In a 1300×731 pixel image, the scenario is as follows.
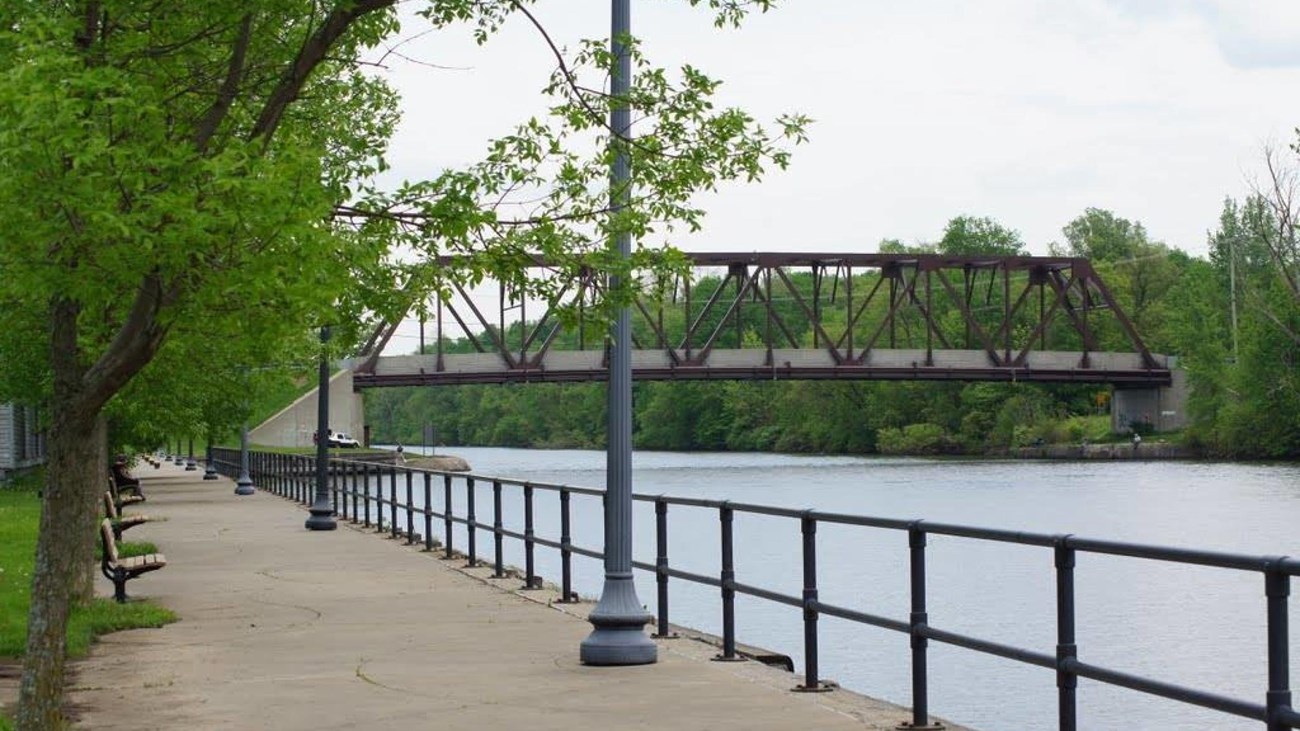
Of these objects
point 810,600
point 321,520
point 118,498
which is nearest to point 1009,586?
point 321,520

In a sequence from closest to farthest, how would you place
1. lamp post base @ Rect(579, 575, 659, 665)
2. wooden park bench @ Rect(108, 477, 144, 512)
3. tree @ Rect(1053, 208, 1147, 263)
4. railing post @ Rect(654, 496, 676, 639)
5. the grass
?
lamp post base @ Rect(579, 575, 659, 665) < railing post @ Rect(654, 496, 676, 639) < the grass < wooden park bench @ Rect(108, 477, 144, 512) < tree @ Rect(1053, 208, 1147, 263)

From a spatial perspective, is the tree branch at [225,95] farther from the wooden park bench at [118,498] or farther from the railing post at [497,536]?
the wooden park bench at [118,498]

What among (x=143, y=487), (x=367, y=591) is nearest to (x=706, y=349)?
(x=143, y=487)

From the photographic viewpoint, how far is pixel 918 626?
10492 millimetres

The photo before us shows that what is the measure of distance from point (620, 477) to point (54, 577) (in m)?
4.87

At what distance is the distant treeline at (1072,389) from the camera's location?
300ft

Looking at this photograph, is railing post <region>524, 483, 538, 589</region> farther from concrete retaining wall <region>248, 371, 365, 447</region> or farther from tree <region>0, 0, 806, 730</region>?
concrete retaining wall <region>248, 371, 365, 447</region>

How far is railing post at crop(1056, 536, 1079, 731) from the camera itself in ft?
28.7

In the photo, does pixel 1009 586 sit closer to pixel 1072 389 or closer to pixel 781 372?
pixel 781 372

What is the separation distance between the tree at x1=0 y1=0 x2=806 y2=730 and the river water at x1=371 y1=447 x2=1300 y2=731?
871 cm

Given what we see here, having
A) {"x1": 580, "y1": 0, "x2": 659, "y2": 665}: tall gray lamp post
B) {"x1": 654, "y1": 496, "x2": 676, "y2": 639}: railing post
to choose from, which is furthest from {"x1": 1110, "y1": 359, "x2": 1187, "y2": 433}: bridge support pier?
{"x1": 580, "y1": 0, "x2": 659, "y2": 665}: tall gray lamp post

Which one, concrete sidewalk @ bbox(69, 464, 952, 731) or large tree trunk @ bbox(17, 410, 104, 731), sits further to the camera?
concrete sidewalk @ bbox(69, 464, 952, 731)

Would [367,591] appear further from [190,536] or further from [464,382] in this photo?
[464,382]

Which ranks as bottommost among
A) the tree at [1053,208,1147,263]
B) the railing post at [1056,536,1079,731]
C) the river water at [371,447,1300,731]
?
the river water at [371,447,1300,731]
